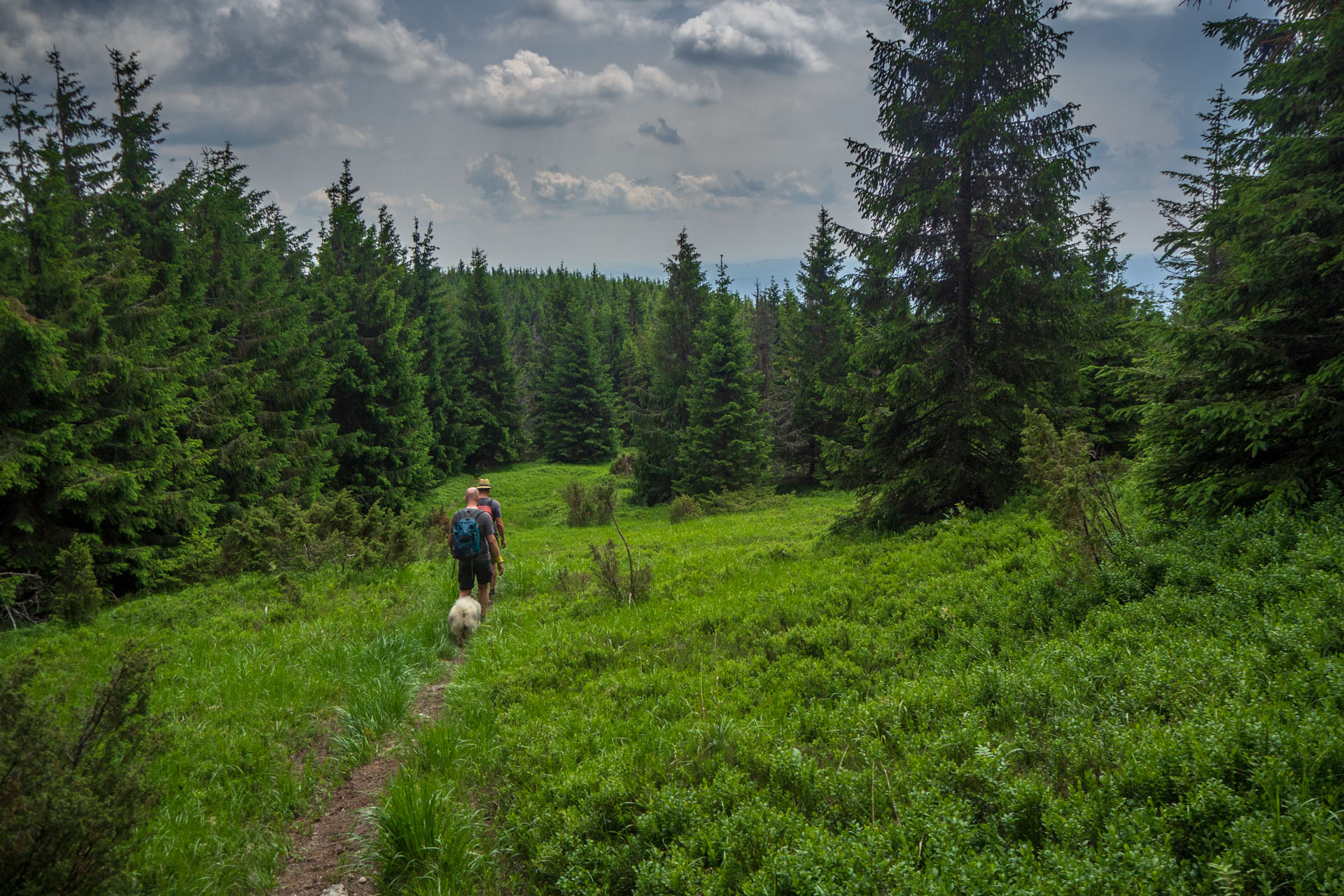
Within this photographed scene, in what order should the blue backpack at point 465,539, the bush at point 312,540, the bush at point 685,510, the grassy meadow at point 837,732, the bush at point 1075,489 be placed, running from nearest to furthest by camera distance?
the grassy meadow at point 837,732 < the bush at point 1075,489 < the blue backpack at point 465,539 < the bush at point 312,540 < the bush at point 685,510

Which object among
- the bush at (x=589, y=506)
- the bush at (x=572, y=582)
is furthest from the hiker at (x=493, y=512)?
the bush at (x=589, y=506)

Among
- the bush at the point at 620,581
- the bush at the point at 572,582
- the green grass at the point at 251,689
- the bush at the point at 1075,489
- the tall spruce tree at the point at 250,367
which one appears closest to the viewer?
the green grass at the point at 251,689

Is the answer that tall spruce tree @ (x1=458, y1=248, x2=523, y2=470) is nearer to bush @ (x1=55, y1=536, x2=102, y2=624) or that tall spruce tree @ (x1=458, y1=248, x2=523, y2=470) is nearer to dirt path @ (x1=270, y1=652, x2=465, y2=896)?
bush @ (x1=55, y1=536, x2=102, y2=624)

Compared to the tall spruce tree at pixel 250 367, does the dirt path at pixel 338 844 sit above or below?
below

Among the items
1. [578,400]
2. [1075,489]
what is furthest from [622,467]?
[1075,489]

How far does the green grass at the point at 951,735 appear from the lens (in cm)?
272

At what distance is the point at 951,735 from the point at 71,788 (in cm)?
507

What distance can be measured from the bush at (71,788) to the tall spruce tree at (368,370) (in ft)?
79.2

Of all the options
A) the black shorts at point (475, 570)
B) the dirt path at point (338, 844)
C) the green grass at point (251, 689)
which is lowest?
the dirt path at point (338, 844)

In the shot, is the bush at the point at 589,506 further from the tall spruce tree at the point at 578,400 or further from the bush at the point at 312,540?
the tall spruce tree at the point at 578,400

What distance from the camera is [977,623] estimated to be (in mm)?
5938

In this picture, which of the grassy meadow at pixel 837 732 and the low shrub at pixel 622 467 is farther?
the low shrub at pixel 622 467

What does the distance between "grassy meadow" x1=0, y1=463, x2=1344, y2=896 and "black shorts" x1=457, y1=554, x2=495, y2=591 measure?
2.96ft

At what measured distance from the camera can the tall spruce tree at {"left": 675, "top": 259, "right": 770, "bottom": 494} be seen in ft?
93.2
